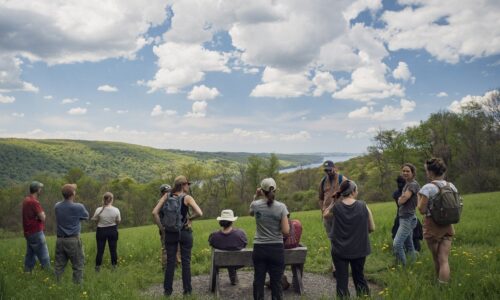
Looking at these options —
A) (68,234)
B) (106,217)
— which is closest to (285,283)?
(68,234)

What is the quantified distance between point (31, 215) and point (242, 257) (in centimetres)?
490

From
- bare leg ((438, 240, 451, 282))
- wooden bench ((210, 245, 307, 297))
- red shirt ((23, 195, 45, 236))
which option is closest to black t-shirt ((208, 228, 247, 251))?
wooden bench ((210, 245, 307, 297))

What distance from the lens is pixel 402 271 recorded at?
756 cm

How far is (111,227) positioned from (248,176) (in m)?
59.2

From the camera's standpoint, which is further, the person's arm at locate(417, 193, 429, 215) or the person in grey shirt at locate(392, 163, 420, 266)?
the person in grey shirt at locate(392, 163, 420, 266)

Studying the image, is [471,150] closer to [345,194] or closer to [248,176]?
[248,176]

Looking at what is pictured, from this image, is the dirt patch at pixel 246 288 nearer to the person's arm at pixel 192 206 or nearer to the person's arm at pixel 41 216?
the person's arm at pixel 192 206

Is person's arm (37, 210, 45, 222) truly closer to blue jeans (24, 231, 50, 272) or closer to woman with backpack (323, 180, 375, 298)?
blue jeans (24, 231, 50, 272)

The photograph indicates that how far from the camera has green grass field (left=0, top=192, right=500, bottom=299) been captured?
5941 millimetres

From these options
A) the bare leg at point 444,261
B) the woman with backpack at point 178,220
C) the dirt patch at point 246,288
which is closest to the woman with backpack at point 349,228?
the bare leg at point 444,261

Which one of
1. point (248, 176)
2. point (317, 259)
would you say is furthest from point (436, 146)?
point (317, 259)

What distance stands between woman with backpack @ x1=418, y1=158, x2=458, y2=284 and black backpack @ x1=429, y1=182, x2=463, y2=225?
3 centimetres

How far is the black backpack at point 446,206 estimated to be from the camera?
5953 millimetres

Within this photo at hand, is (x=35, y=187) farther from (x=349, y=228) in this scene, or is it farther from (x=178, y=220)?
(x=349, y=228)
